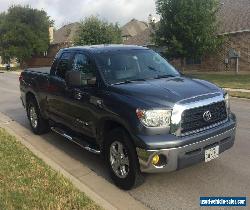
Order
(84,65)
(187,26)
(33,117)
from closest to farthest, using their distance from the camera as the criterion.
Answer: (84,65) → (33,117) → (187,26)

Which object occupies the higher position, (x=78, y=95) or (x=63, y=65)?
(x=63, y=65)

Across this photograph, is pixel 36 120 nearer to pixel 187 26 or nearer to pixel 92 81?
pixel 92 81

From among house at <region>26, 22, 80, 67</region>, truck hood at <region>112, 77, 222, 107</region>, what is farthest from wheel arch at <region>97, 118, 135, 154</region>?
house at <region>26, 22, 80, 67</region>

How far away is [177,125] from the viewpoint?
190 inches

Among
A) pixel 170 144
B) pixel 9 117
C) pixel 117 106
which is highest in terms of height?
pixel 117 106

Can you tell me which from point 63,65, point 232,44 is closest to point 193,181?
point 63,65

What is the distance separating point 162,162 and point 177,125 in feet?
1.67

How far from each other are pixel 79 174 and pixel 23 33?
56.1 meters

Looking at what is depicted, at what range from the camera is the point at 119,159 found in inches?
210

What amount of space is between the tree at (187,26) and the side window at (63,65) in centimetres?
1892

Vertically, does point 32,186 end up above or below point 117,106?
below

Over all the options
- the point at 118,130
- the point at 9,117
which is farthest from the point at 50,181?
the point at 9,117

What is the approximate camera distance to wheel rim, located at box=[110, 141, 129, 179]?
17.2 feet

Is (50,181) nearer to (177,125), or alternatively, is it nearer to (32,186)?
(32,186)
